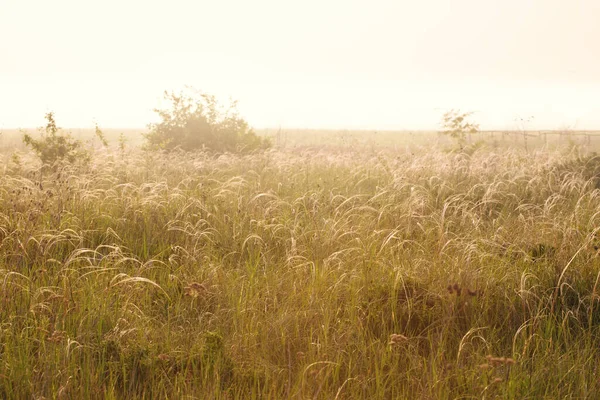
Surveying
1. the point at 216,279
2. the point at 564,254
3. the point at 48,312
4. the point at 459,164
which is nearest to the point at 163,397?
the point at 48,312

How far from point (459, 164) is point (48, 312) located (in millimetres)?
7125

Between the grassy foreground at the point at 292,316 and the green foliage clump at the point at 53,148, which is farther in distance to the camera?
the green foliage clump at the point at 53,148

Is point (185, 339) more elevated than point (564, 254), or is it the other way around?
point (564, 254)

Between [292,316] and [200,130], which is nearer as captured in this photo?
[292,316]

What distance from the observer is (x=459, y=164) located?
29.2 ft

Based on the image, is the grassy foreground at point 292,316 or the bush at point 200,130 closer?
the grassy foreground at point 292,316

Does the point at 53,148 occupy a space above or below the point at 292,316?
above

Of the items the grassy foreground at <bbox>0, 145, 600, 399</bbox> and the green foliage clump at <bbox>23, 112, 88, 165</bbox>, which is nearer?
the grassy foreground at <bbox>0, 145, 600, 399</bbox>

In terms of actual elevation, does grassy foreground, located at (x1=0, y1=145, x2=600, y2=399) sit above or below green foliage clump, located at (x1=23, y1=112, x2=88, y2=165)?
below

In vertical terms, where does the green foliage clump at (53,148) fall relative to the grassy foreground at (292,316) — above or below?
above

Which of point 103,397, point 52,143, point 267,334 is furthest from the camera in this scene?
point 52,143

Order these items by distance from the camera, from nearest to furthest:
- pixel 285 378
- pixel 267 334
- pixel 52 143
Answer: pixel 285 378 < pixel 267 334 < pixel 52 143

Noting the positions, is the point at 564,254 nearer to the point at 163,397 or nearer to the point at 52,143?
the point at 163,397

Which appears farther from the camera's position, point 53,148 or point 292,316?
point 53,148
